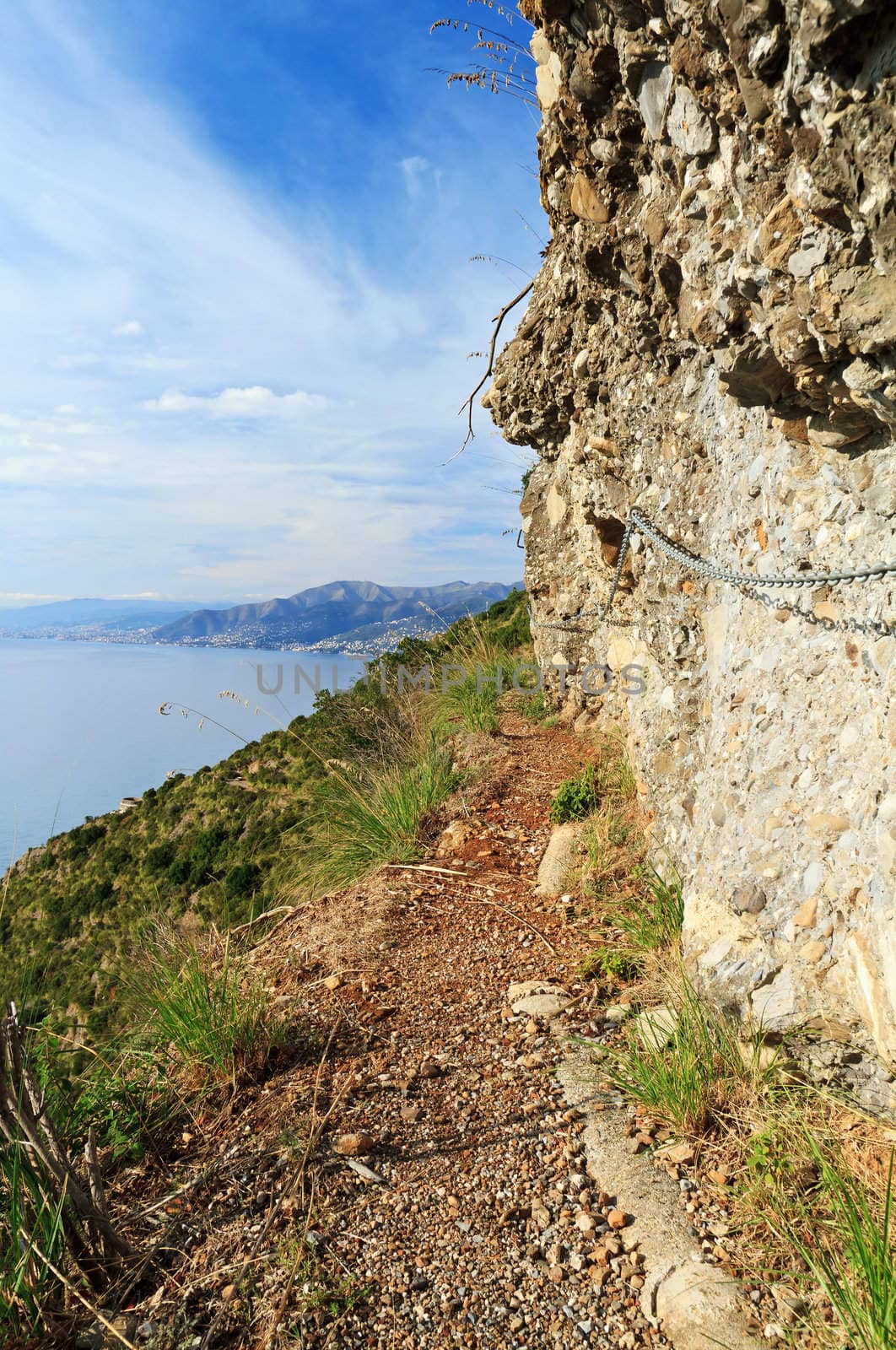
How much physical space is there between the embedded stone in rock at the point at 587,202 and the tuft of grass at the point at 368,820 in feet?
11.3

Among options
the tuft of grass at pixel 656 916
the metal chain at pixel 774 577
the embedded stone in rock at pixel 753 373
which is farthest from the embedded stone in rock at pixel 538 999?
the embedded stone in rock at pixel 753 373

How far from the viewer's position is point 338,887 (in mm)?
4492

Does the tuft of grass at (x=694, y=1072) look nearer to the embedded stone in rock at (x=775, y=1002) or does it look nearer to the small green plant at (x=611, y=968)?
the embedded stone in rock at (x=775, y=1002)

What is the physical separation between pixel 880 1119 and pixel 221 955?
2.77m

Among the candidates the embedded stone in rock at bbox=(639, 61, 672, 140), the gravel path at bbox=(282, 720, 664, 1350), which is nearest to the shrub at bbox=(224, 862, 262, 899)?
the gravel path at bbox=(282, 720, 664, 1350)

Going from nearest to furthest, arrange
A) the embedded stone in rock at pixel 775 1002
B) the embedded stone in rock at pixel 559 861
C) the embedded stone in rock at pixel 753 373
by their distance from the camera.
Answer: the embedded stone in rock at pixel 775 1002 → the embedded stone in rock at pixel 753 373 → the embedded stone in rock at pixel 559 861

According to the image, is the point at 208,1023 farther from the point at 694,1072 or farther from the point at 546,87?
the point at 546,87

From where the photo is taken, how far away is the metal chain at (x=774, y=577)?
2057mm

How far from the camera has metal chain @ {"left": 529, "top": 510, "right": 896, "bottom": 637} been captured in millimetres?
2057

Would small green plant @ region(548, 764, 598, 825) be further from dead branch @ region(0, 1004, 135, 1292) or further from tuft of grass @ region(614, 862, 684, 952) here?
dead branch @ region(0, 1004, 135, 1292)

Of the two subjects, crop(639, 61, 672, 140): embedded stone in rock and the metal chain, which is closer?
the metal chain

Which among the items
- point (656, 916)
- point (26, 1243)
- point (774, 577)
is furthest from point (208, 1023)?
point (774, 577)

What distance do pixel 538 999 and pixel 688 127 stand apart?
10.8 feet

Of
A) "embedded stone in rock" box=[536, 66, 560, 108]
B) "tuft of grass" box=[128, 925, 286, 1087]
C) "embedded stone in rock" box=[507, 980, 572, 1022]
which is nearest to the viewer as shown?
"tuft of grass" box=[128, 925, 286, 1087]
